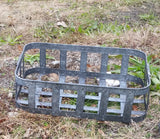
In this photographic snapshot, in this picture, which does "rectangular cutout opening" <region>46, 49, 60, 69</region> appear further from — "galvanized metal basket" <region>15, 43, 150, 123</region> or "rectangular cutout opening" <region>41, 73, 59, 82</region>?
"rectangular cutout opening" <region>41, 73, 59, 82</region>

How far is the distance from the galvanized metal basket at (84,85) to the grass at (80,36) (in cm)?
8

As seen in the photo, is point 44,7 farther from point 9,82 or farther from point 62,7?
point 9,82

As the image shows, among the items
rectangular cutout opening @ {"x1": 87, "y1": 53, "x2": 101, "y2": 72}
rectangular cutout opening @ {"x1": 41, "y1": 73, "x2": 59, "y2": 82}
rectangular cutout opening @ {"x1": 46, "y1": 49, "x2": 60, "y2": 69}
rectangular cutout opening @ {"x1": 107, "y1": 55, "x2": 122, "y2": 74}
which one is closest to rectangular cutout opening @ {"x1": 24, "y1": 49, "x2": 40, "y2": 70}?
rectangular cutout opening @ {"x1": 46, "y1": 49, "x2": 60, "y2": 69}

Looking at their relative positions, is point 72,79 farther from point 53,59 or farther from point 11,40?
point 11,40

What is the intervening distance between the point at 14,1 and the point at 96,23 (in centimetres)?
176

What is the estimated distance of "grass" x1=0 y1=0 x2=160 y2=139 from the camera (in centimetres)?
205

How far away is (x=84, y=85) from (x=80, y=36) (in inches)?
66.4

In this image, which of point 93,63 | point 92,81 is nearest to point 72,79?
point 92,81

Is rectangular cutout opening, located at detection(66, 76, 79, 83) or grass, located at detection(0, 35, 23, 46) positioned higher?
grass, located at detection(0, 35, 23, 46)

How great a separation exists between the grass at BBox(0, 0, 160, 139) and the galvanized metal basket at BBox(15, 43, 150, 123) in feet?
0.27

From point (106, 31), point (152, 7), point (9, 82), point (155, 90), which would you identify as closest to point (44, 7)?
point (106, 31)

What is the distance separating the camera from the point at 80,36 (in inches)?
139

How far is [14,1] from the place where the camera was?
4820mm

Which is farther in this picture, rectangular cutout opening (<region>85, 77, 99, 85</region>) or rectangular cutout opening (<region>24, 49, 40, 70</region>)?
rectangular cutout opening (<region>24, 49, 40, 70</region>)
